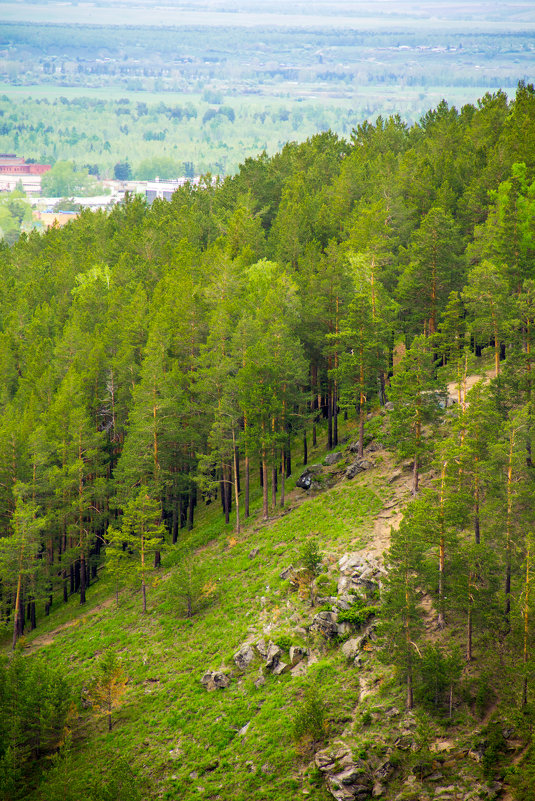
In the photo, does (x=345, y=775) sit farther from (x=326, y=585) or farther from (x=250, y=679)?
(x=326, y=585)

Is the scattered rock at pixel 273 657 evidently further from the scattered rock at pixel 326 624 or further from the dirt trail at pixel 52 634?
the dirt trail at pixel 52 634

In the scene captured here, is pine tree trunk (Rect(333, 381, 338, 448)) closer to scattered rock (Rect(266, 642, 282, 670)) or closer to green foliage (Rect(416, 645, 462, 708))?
scattered rock (Rect(266, 642, 282, 670))

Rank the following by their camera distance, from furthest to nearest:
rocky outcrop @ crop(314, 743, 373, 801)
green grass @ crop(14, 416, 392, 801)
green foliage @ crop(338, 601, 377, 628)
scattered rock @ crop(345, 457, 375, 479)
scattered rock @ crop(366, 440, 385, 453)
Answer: scattered rock @ crop(366, 440, 385, 453)
scattered rock @ crop(345, 457, 375, 479)
green foliage @ crop(338, 601, 377, 628)
green grass @ crop(14, 416, 392, 801)
rocky outcrop @ crop(314, 743, 373, 801)

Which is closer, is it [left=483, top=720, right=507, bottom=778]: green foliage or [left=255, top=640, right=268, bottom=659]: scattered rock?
[left=483, top=720, right=507, bottom=778]: green foliage

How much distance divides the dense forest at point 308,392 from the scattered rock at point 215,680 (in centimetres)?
794

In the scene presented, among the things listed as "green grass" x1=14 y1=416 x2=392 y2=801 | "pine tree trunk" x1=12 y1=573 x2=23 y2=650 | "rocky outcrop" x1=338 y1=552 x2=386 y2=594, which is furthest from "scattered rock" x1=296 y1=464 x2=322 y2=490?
"pine tree trunk" x1=12 y1=573 x2=23 y2=650

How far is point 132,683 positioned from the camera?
44.0 metres

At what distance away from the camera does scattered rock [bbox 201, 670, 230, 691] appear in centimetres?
4041

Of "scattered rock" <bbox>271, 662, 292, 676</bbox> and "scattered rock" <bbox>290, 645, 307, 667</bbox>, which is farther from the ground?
"scattered rock" <bbox>290, 645, 307, 667</bbox>

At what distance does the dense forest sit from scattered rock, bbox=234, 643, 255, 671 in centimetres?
951

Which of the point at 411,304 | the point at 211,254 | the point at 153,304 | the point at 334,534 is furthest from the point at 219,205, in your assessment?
the point at 334,534

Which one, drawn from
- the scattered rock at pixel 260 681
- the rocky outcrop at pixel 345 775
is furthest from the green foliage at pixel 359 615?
the rocky outcrop at pixel 345 775

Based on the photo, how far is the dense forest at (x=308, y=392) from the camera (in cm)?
3462

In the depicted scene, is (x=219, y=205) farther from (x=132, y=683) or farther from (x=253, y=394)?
(x=132, y=683)
